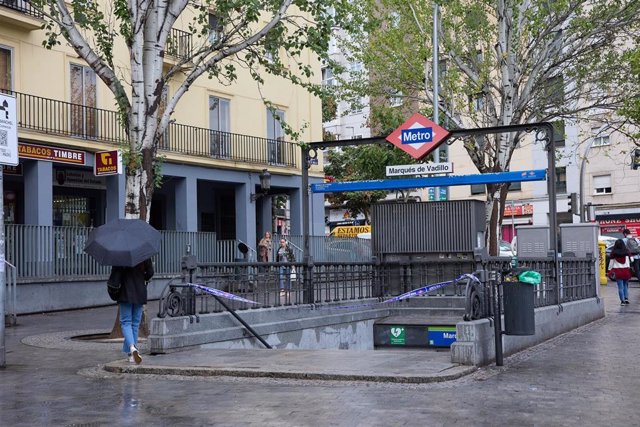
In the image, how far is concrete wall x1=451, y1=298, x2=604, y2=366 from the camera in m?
9.32

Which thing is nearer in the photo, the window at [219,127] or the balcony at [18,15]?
the balcony at [18,15]

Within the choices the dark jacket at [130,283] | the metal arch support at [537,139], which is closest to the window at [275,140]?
the metal arch support at [537,139]

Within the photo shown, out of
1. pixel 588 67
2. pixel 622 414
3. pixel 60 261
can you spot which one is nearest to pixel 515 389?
pixel 622 414

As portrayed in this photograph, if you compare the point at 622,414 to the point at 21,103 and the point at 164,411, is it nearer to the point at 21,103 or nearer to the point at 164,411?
the point at 164,411

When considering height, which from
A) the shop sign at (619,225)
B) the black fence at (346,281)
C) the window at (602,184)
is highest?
the window at (602,184)

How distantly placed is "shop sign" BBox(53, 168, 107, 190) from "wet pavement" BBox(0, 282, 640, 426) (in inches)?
541

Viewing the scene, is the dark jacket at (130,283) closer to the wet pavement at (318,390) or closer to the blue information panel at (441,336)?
the wet pavement at (318,390)

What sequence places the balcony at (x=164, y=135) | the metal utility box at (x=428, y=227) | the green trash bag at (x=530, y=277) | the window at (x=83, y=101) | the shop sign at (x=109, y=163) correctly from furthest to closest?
1. the window at (x=83, y=101)
2. the balcony at (x=164, y=135)
3. the shop sign at (x=109, y=163)
4. the metal utility box at (x=428, y=227)
5. the green trash bag at (x=530, y=277)

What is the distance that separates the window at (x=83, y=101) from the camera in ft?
77.0

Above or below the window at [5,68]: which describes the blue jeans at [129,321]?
below

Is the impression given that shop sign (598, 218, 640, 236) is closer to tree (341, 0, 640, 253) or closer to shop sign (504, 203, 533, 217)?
shop sign (504, 203, 533, 217)

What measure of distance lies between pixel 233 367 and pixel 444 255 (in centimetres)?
705

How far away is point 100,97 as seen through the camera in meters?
24.6

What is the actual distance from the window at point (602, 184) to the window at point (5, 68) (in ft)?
120
